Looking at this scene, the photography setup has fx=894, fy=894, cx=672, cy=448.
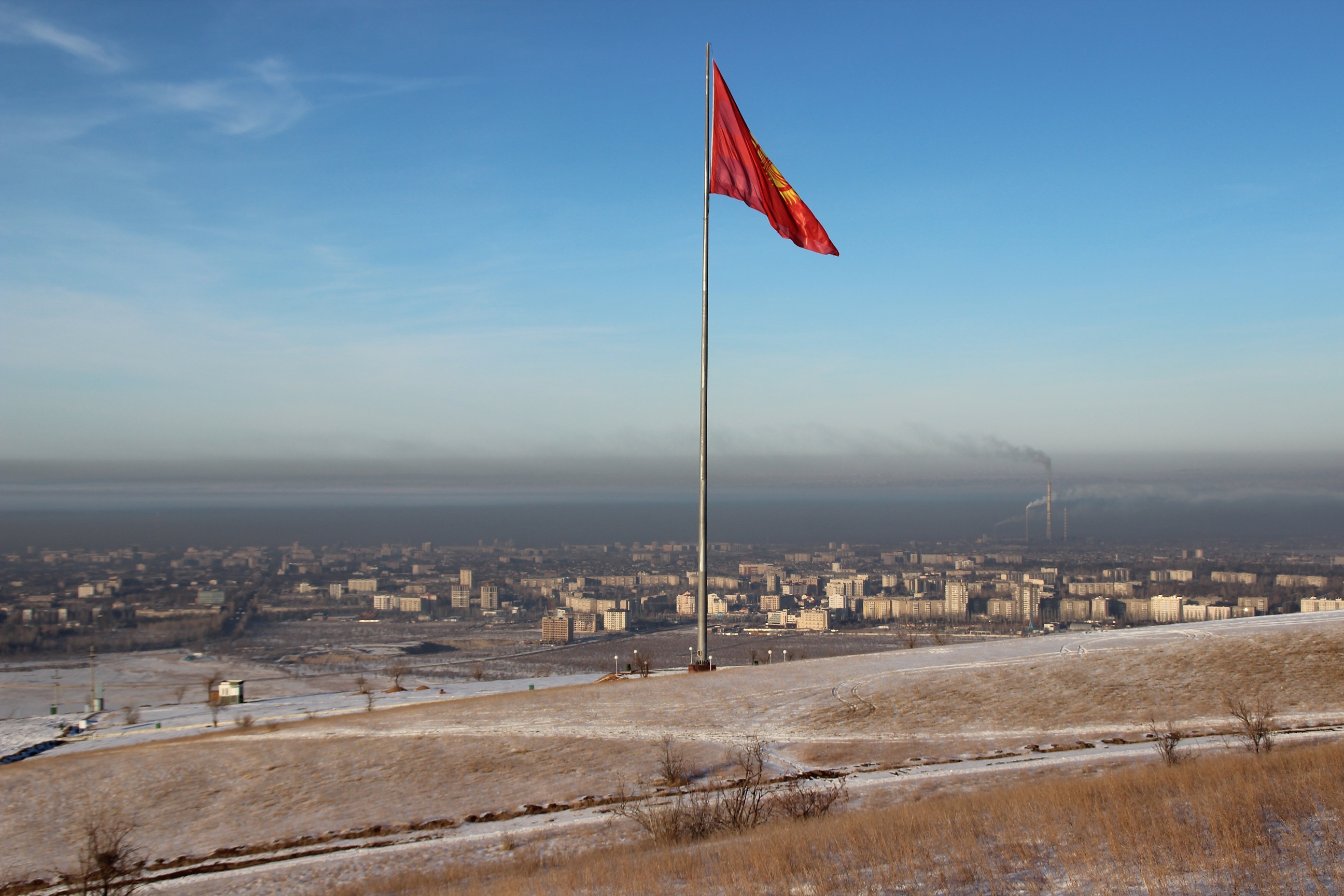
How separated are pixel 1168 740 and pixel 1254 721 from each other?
2881 millimetres

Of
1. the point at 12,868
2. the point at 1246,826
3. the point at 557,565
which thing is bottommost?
the point at 557,565

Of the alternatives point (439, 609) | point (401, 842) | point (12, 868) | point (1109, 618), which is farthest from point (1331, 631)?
point (439, 609)

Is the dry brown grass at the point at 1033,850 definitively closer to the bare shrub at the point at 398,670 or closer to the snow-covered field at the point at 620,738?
the snow-covered field at the point at 620,738

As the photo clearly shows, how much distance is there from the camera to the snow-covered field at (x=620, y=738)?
1070 cm

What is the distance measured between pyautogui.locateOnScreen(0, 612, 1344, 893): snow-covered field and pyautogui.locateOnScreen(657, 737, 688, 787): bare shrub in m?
0.21

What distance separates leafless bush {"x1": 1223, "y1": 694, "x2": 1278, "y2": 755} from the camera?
9914mm

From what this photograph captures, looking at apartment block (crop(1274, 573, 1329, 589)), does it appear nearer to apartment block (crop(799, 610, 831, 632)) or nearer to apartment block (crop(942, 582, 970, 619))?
apartment block (crop(942, 582, 970, 619))

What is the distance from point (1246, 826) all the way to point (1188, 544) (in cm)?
11355

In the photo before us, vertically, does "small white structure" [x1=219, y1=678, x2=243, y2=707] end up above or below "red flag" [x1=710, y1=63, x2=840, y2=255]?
below

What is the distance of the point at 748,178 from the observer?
1709 cm

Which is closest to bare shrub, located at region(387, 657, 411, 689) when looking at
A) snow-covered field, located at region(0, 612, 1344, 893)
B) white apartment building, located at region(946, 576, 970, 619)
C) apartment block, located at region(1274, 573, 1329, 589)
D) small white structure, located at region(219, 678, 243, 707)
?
small white structure, located at region(219, 678, 243, 707)

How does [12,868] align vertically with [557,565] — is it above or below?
above

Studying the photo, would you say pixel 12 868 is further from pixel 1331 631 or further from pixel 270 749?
pixel 1331 631

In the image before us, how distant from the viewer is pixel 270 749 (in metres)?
13.8
